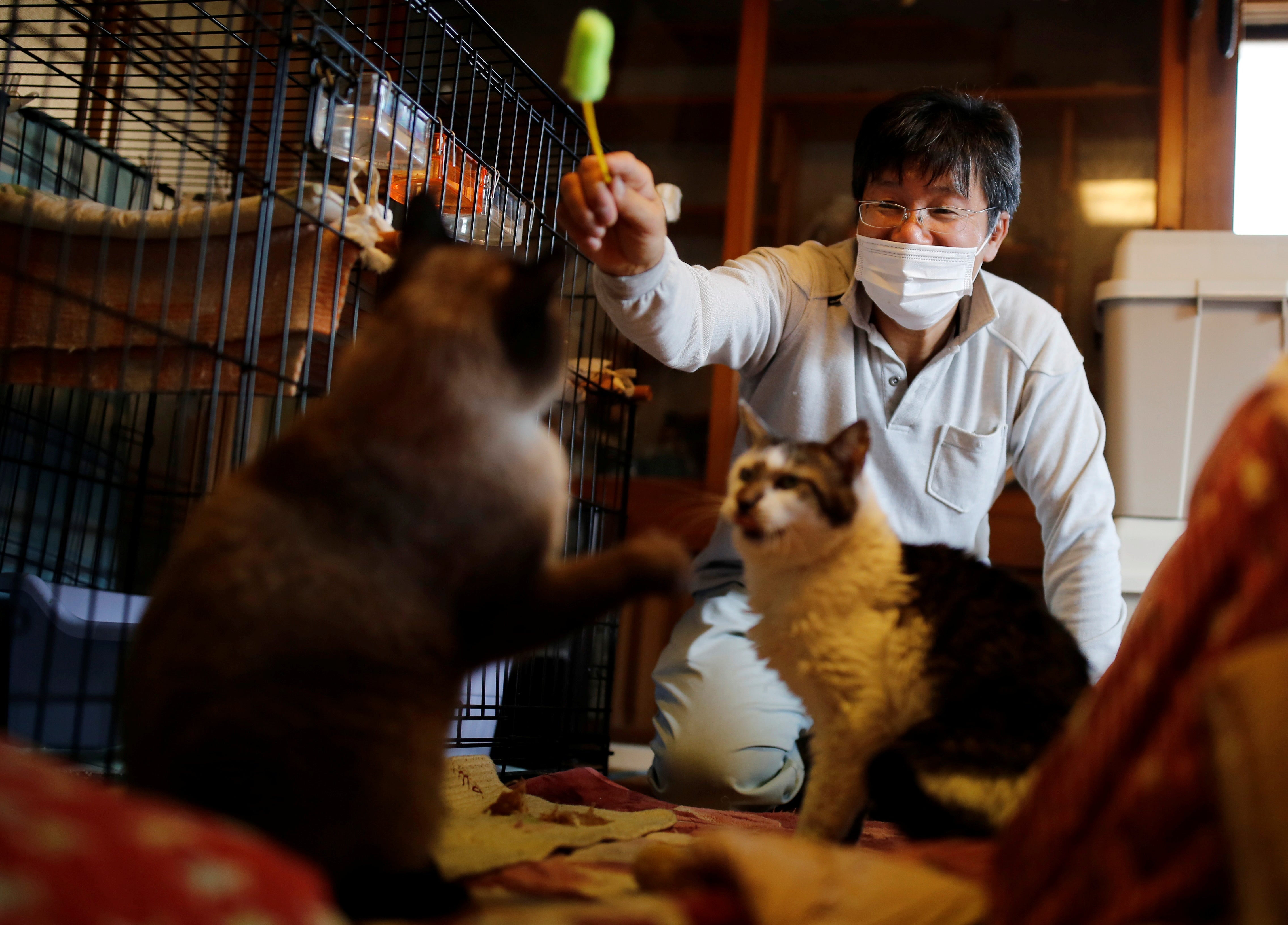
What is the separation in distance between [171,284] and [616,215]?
820 mm

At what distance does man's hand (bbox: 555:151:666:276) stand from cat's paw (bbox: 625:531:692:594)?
0.60 m

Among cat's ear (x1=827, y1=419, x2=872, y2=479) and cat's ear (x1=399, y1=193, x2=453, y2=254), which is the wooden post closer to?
cat's ear (x1=827, y1=419, x2=872, y2=479)

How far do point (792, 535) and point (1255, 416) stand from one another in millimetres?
756

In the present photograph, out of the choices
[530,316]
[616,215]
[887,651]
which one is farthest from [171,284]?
[887,651]

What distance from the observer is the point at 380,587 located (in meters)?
0.89

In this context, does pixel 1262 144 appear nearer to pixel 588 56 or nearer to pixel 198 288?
pixel 588 56

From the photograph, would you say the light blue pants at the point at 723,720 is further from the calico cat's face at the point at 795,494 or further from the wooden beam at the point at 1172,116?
the wooden beam at the point at 1172,116

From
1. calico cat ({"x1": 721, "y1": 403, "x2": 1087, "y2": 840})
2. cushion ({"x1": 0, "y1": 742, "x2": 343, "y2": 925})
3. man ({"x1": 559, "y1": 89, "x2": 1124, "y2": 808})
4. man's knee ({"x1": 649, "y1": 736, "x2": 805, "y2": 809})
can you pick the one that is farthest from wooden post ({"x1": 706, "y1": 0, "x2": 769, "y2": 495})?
cushion ({"x1": 0, "y1": 742, "x2": 343, "y2": 925})

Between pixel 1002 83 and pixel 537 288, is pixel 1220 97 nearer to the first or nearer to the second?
pixel 1002 83

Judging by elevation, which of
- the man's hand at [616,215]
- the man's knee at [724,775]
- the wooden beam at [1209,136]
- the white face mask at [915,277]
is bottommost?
the man's knee at [724,775]

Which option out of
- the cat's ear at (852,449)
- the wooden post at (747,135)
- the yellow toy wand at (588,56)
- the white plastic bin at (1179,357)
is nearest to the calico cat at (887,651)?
the cat's ear at (852,449)

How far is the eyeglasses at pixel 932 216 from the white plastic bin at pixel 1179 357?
3.04 ft

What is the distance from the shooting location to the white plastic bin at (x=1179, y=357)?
105 inches

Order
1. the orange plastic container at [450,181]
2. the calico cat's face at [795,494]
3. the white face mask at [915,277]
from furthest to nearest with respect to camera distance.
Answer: the white face mask at [915,277] → the orange plastic container at [450,181] → the calico cat's face at [795,494]
